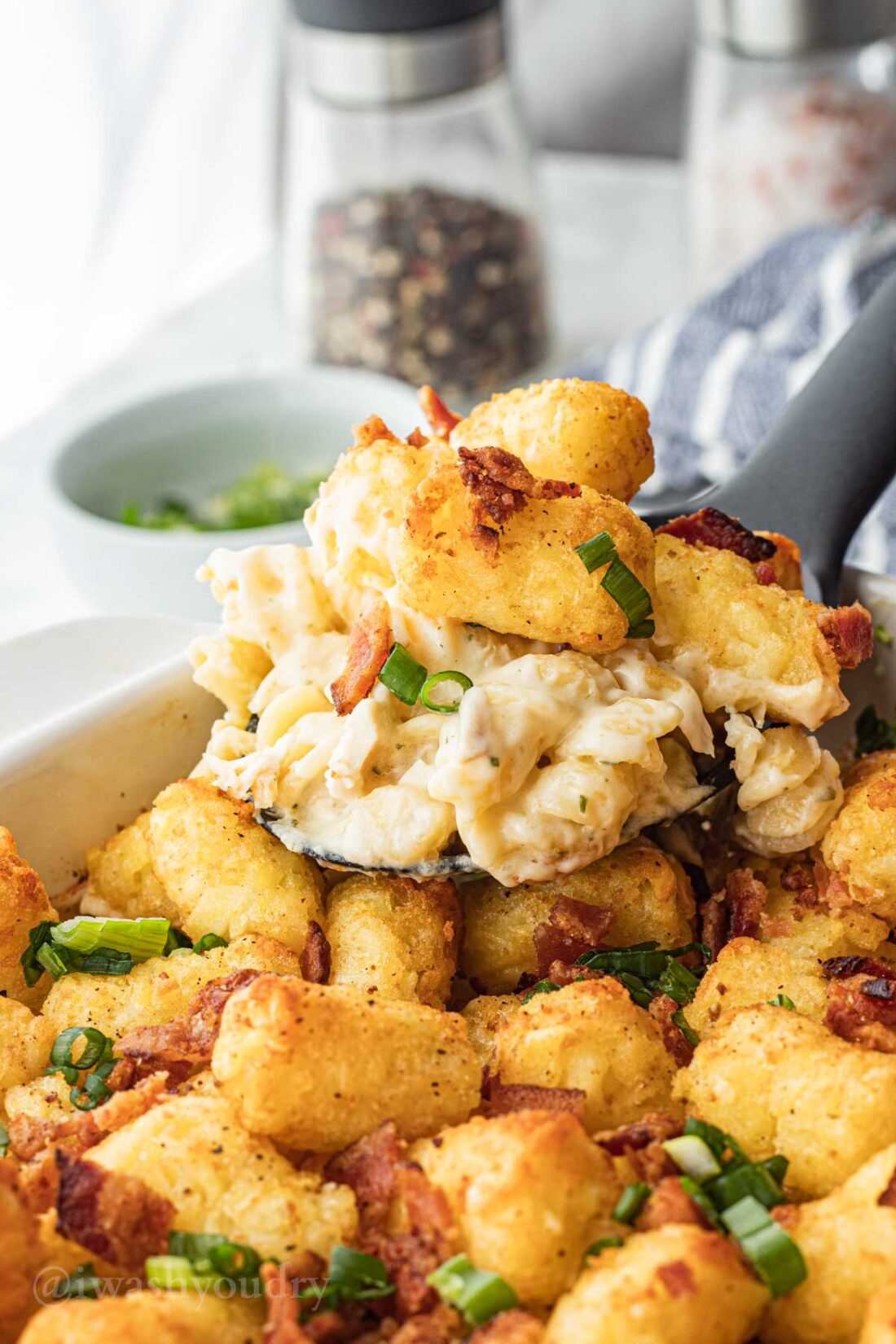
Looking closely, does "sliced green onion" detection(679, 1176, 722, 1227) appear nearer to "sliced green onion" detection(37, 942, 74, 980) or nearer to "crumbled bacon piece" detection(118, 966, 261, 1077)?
"crumbled bacon piece" detection(118, 966, 261, 1077)

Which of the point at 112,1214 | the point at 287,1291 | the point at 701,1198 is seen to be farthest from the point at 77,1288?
the point at 701,1198

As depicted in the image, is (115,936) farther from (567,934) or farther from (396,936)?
(567,934)

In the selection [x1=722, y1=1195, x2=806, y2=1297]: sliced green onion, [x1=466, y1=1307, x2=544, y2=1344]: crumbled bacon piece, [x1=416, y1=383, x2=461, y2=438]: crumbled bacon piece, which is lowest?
[x1=722, y1=1195, x2=806, y2=1297]: sliced green onion

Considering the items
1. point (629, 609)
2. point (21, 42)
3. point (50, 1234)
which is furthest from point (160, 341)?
point (50, 1234)

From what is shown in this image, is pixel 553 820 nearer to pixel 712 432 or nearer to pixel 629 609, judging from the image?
pixel 629 609

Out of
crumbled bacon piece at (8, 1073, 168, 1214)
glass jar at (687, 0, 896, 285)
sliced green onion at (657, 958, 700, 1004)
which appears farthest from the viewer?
glass jar at (687, 0, 896, 285)

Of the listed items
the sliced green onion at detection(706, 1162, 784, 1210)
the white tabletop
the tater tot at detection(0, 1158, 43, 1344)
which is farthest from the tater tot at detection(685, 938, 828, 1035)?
the white tabletop

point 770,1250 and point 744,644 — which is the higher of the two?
point 744,644
